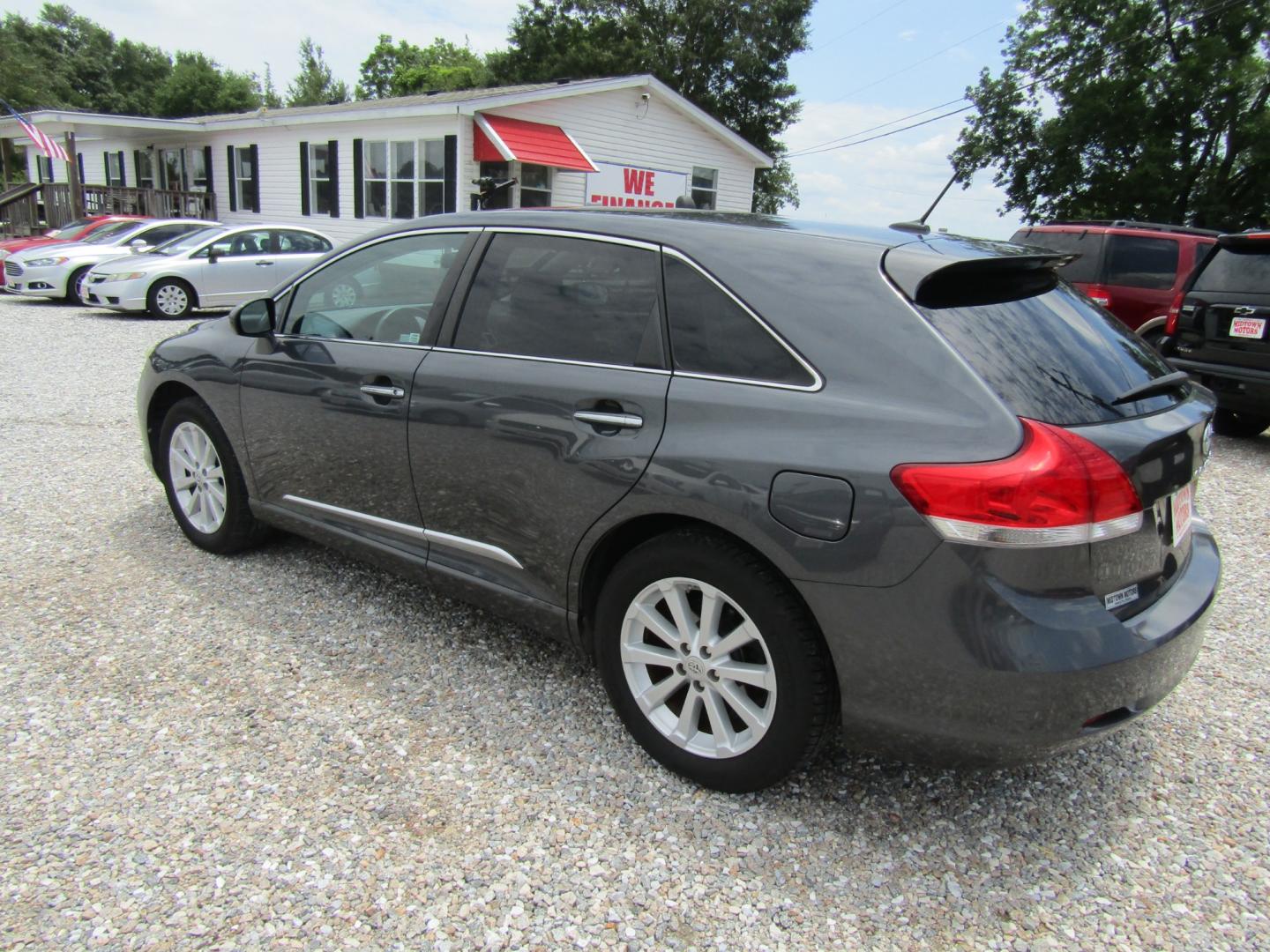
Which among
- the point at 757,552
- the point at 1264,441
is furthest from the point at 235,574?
the point at 1264,441

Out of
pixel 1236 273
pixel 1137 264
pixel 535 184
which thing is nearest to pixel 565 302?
pixel 1236 273

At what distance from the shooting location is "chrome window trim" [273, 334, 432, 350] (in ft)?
10.5

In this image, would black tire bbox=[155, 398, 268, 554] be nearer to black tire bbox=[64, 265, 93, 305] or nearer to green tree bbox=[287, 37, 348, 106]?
black tire bbox=[64, 265, 93, 305]

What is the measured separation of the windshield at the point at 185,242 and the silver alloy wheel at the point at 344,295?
11.7 meters

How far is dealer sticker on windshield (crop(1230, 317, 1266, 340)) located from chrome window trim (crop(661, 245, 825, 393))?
5.96m

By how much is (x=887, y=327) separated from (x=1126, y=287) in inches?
328

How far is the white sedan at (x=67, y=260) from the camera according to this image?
1494 cm

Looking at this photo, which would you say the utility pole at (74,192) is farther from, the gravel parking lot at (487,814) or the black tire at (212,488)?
the gravel parking lot at (487,814)

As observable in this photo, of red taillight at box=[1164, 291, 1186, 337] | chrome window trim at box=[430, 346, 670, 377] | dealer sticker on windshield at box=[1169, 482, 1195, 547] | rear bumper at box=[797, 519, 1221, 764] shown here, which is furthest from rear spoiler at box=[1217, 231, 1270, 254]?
chrome window trim at box=[430, 346, 670, 377]

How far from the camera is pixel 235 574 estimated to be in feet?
13.2

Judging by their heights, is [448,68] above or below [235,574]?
above

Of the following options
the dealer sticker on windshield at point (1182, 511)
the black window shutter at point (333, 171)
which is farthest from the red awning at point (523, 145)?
the dealer sticker on windshield at point (1182, 511)

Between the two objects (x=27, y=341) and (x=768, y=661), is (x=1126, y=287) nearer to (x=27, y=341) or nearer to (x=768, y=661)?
(x=768, y=661)

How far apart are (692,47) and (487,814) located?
3867cm
